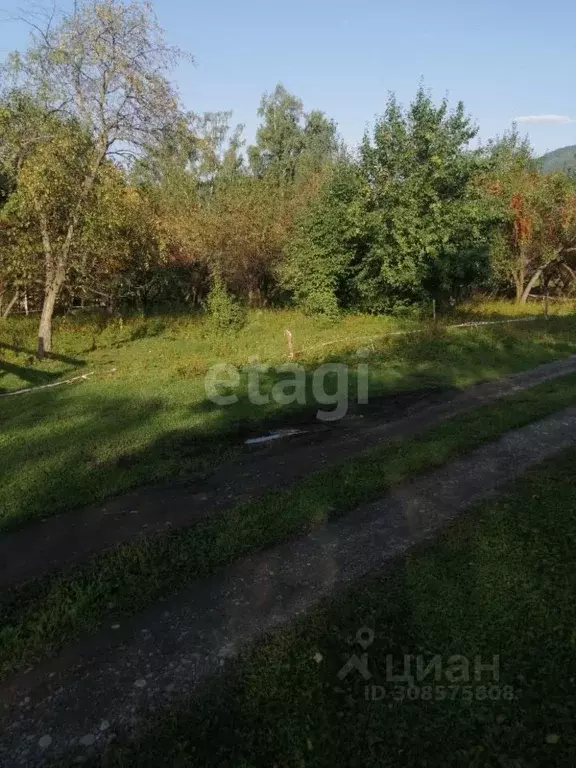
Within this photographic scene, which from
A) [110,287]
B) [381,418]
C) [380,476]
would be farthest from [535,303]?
[380,476]

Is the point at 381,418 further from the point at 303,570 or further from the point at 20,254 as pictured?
the point at 20,254

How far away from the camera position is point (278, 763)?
10.2 ft

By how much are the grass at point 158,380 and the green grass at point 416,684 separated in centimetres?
352

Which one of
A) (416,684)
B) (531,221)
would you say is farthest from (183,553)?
(531,221)

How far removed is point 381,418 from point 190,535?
16.5ft

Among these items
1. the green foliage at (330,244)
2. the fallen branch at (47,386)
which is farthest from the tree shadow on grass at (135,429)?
the green foliage at (330,244)

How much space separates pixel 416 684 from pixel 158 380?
10249 millimetres

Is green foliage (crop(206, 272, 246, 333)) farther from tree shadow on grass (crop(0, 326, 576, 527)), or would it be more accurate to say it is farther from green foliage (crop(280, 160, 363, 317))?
tree shadow on grass (crop(0, 326, 576, 527))

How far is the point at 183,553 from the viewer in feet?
17.3

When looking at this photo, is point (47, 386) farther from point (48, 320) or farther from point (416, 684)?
point (416, 684)

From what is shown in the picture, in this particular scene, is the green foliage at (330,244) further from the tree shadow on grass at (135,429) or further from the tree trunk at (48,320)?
the tree trunk at (48,320)

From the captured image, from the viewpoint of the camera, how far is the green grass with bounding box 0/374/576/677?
4.25 m

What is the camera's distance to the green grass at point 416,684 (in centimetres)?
315

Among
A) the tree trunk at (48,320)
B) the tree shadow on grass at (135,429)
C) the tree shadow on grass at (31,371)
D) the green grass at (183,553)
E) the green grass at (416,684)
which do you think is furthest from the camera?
the tree trunk at (48,320)
